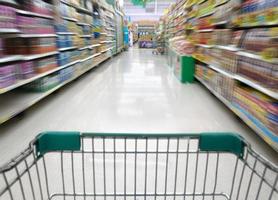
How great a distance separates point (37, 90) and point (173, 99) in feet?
6.62

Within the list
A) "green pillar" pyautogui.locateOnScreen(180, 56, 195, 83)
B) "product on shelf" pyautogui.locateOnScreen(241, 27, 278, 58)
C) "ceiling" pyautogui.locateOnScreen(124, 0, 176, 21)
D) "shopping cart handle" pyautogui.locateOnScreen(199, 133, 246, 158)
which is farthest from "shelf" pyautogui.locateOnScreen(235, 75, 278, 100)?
"ceiling" pyautogui.locateOnScreen(124, 0, 176, 21)

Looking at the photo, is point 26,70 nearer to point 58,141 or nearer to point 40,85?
point 40,85

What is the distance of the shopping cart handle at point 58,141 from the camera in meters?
0.78

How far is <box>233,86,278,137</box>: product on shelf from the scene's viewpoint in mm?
1849

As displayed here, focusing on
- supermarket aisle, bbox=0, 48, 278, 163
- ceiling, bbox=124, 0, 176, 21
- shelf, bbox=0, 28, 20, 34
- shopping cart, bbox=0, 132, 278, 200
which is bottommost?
supermarket aisle, bbox=0, 48, 278, 163

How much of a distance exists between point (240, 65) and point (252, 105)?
0.60 metres

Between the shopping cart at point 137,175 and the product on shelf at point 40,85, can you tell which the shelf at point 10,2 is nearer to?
the product on shelf at point 40,85

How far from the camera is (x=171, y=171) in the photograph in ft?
5.56

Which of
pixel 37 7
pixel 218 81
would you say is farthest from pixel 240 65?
pixel 37 7

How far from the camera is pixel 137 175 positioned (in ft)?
5.36

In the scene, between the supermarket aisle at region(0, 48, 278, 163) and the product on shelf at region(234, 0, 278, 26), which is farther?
the supermarket aisle at region(0, 48, 278, 163)

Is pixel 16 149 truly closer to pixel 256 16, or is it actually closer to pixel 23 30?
pixel 23 30

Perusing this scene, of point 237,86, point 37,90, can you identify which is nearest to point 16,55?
point 37,90

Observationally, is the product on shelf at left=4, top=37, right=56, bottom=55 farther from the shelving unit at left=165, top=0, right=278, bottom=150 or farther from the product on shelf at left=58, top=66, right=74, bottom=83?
the shelving unit at left=165, top=0, right=278, bottom=150
